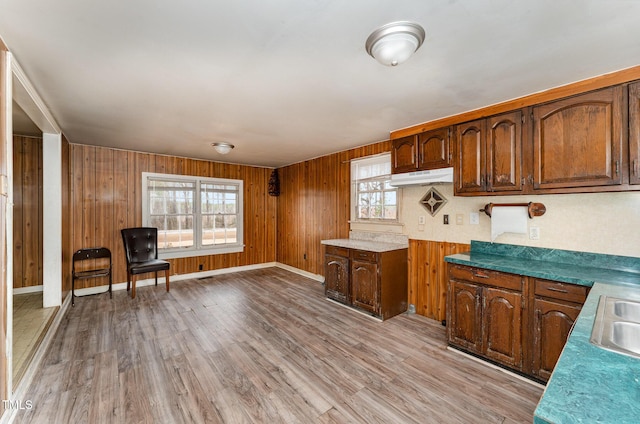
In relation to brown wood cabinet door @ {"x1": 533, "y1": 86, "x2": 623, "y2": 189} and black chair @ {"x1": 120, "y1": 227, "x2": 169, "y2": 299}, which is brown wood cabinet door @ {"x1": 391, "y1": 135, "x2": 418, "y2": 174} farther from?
black chair @ {"x1": 120, "y1": 227, "x2": 169, "y2": 299}

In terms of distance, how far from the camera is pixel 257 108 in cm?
278

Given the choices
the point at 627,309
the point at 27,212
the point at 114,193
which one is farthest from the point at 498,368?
the point at 27,212

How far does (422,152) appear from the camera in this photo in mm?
3178

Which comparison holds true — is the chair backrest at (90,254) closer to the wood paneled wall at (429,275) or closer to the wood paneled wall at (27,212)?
the wood paneled wall at (27,212)

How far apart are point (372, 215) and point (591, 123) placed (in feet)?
8.53

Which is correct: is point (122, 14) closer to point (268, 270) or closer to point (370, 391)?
point (370, 391)

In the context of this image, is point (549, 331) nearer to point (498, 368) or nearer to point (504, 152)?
point (498, 368)

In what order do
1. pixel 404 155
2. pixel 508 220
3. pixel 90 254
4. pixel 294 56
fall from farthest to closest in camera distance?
pixel 90 254 < pixel 404 155 < pixel 508 220 < pixel 294 56

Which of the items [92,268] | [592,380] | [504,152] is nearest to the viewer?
[592,380]

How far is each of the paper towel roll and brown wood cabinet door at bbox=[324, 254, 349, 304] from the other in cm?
182

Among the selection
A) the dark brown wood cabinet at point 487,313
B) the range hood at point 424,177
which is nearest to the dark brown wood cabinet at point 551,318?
the dark brown wood cabinet at point 487,313

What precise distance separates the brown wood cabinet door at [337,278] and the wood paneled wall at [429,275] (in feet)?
2.88

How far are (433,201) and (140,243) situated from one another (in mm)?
4633

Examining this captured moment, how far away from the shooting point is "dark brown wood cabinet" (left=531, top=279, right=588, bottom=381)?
6.40 ft
